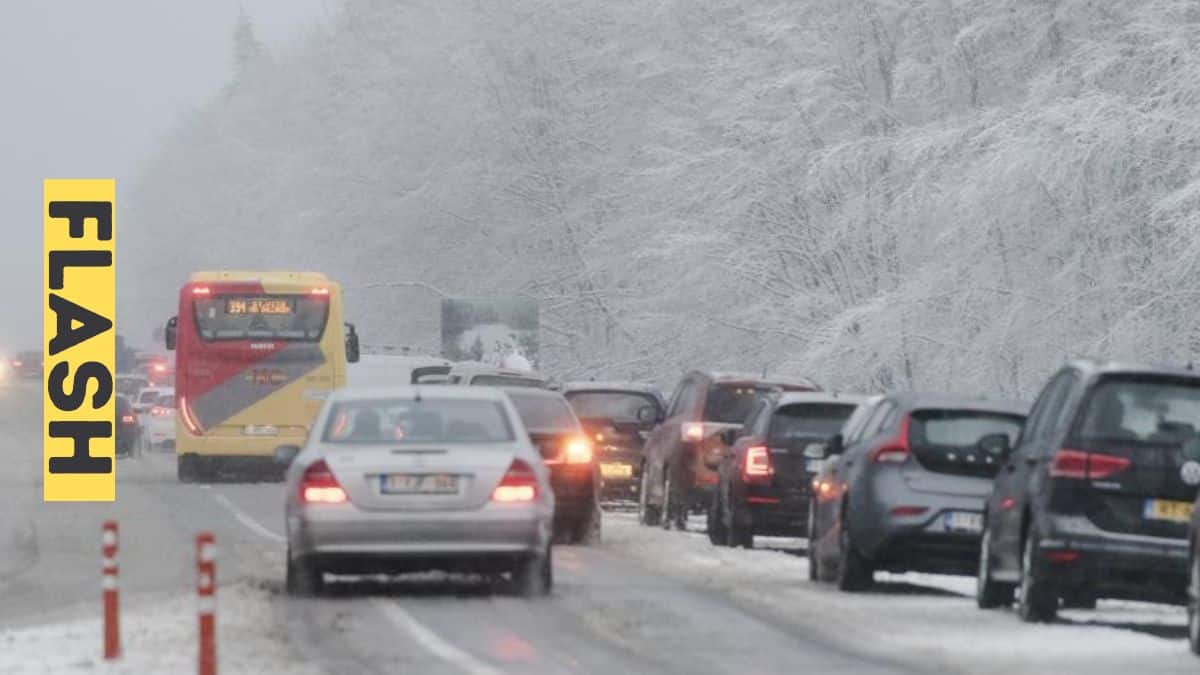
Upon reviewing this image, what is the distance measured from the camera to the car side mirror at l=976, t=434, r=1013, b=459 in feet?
62.6

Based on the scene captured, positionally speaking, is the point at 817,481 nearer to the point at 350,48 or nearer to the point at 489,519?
the point at 489,519

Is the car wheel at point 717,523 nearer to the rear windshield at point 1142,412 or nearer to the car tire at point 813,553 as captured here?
the car tire at point 813,553

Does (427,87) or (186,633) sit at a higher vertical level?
(427,87)

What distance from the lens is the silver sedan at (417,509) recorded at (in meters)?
19.3

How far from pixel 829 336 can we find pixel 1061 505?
26406 millimetres

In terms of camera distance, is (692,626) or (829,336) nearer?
(692,626)

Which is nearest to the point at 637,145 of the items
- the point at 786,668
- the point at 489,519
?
the point at 489,519

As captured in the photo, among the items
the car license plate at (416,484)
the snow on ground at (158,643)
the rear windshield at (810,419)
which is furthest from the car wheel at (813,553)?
the snow on ground at (158,643)

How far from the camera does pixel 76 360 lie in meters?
60.7

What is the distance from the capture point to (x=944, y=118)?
147ft

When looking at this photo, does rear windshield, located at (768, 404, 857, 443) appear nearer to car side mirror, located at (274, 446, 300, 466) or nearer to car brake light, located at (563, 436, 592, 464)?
car brake light, located at (563, 436, 592, 464)

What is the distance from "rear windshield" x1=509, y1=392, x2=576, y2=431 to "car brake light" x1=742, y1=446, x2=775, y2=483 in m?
2.32

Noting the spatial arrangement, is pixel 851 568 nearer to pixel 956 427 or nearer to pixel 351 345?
pixel 956 427

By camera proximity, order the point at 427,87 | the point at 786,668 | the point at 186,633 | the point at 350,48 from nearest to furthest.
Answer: the point at 786,668 < the point at 186,633 < the point at 427,87 < the point at 350,48
